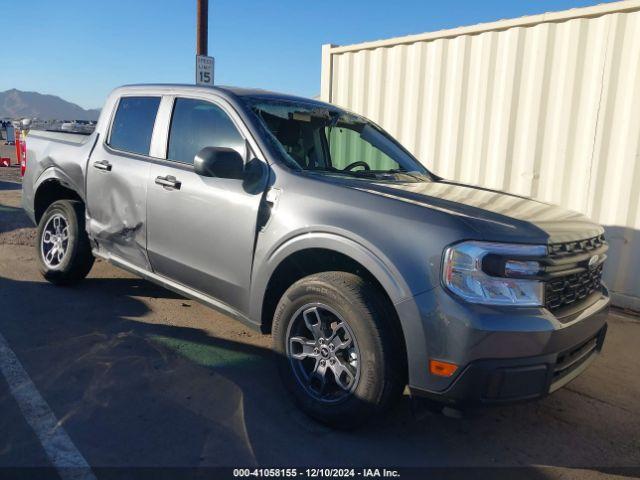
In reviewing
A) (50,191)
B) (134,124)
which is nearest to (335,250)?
(134,124)

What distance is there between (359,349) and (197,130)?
2.03m

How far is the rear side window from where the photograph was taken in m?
4.16

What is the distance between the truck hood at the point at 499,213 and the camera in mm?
2494

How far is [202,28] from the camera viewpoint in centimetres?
991

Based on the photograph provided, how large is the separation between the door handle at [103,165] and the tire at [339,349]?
2157 millimetres

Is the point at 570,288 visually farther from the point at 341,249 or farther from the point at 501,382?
the point at 341,249

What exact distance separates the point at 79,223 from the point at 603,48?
5.34m

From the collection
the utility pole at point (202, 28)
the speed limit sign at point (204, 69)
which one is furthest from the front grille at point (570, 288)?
the utility pole at point (202, 28)

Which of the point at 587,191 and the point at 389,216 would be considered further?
the point at 587,191

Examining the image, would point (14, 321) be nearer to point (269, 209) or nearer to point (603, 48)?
point (269, 209)

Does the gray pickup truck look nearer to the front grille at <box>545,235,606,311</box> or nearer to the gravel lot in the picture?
the front grille at <box>545,235,606,311</box>

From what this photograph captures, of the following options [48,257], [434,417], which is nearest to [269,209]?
[434,417]

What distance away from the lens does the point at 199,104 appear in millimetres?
3805

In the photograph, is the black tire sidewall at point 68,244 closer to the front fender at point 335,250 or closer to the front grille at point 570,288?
the front fender at point 335,250
